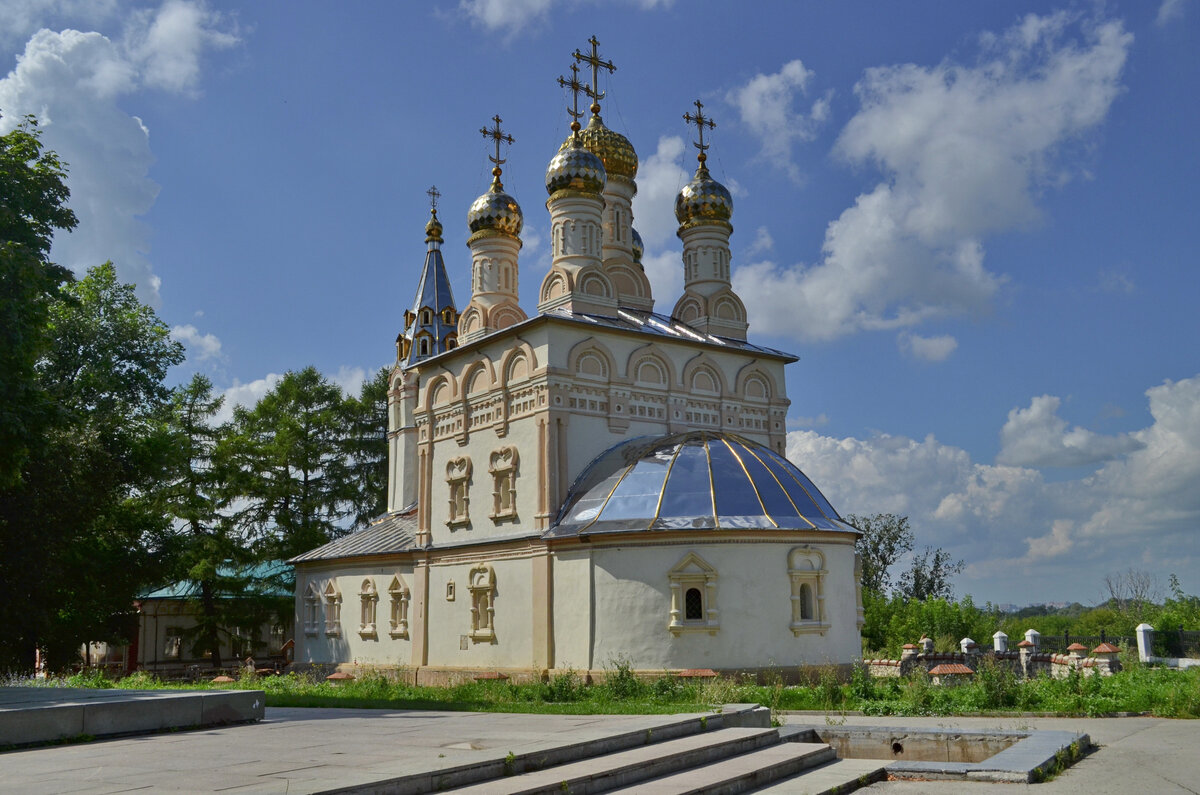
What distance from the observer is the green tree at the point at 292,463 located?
32.6 meters

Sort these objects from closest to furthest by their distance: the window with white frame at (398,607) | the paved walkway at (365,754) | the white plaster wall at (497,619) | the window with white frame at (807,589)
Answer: the paved walkway at (365,754)
the window with white frame at (807,589)
the white plaster wall at (497,619)
the window with white frame at (398,607)

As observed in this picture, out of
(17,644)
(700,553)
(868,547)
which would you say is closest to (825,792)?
(700,553)

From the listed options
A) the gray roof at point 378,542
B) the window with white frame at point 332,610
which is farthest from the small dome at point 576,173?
the window with white frame at point 332,610

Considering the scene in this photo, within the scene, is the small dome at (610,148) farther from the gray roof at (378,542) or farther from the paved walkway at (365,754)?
the paved walkway at (365,754)

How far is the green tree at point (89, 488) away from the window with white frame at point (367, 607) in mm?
5789

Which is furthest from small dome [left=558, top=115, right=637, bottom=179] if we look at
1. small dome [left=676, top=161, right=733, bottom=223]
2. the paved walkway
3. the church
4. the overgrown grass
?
the paved walkway

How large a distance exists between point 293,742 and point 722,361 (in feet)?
51.4

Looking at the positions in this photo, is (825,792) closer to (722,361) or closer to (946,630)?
(722,361)

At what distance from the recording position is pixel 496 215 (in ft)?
84.0

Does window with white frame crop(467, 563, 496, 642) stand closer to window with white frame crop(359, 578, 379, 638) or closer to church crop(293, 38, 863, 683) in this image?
church crop(293, 38, 863, 683)

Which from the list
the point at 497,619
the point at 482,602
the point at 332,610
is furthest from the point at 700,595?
the point at 332,610

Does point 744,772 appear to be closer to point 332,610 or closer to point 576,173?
point 576,173

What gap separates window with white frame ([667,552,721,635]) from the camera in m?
17.1

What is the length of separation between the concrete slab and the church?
29.7ft
